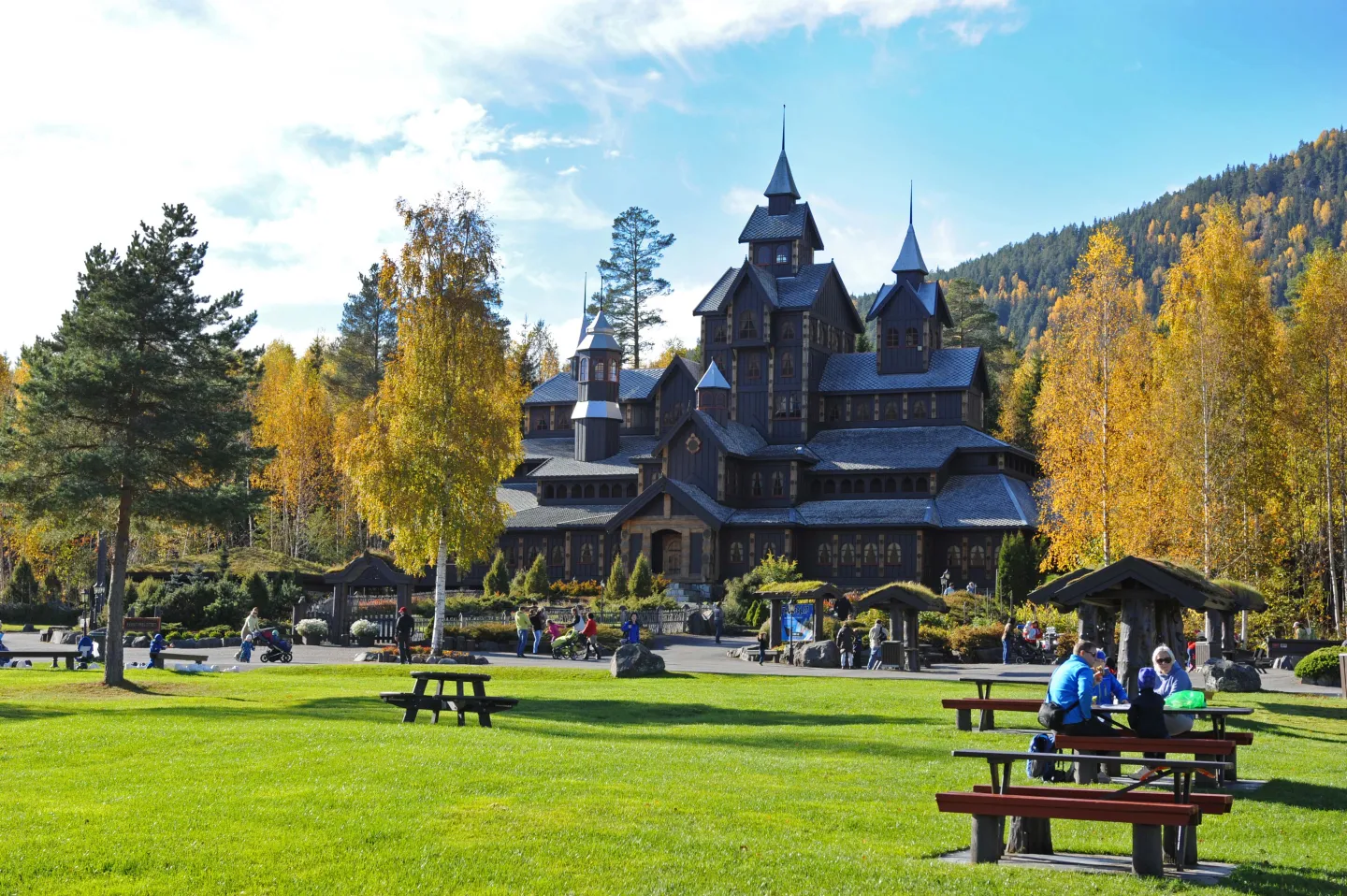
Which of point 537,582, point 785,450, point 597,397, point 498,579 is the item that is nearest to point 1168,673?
point 537,582

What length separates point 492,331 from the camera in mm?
39281

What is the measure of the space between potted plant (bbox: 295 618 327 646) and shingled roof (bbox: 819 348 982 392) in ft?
108

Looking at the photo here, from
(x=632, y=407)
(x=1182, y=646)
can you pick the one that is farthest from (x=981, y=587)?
(x=1182, y=646)

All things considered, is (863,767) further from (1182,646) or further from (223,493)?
(223,493)

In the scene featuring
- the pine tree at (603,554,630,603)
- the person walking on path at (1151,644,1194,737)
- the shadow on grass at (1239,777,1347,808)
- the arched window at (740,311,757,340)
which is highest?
the arched window at (740,311,757,340)

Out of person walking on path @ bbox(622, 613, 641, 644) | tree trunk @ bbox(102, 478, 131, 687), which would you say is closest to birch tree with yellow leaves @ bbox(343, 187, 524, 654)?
person walking on path @ bbox(622, 613, 641, 644)

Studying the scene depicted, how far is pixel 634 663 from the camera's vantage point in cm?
3112

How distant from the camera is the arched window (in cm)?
6916

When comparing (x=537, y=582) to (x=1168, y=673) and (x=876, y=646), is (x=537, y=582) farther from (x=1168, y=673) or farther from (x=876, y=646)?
(x=1168, y=673)

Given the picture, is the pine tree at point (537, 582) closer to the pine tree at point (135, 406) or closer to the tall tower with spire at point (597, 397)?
the tall tower with spire at point (597, 397)

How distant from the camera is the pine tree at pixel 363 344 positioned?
8875 cm

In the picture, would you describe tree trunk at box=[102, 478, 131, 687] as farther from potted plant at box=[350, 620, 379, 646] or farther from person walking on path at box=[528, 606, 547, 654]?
potted plant at box=[350, 620, 379, 646]

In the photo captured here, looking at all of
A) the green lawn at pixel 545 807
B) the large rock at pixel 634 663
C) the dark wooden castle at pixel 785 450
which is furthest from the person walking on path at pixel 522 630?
the dark wooden castle at pixel 785 450

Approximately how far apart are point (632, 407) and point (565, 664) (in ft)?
135
